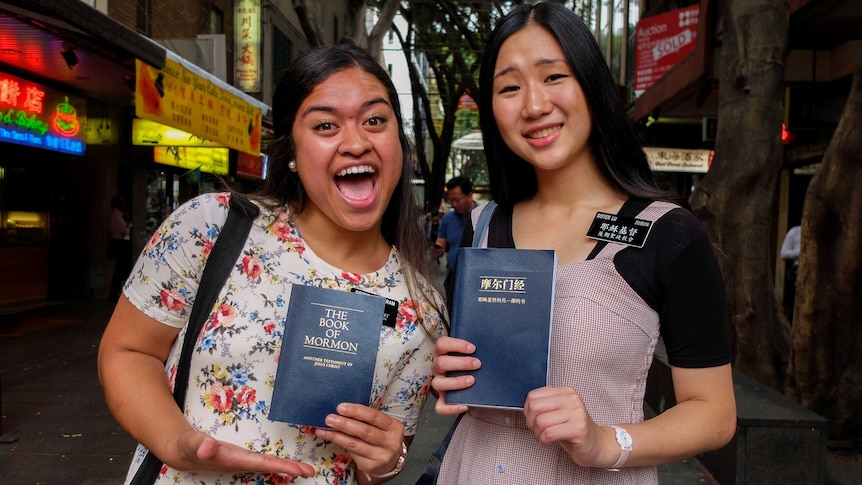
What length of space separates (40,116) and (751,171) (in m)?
9.15

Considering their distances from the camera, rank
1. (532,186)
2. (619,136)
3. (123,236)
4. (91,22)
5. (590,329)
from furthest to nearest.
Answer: (123,236)
(91,22)
(532,186)
(619,136)
(590,329)

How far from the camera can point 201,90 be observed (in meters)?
8.80

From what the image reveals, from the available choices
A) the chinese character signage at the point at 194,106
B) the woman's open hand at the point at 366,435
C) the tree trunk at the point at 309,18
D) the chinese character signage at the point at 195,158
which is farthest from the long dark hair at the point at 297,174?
the chinese character signage at the point at 195,158

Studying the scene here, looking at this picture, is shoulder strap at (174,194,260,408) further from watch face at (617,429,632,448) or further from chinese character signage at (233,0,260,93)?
chinese character signage at (233,0,260,93)

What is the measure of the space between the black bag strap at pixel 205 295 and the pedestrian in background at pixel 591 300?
1.93ft

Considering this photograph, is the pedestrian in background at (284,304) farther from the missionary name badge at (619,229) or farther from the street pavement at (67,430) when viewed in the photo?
the street pavement at (67,430)

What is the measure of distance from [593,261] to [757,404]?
3.31 m

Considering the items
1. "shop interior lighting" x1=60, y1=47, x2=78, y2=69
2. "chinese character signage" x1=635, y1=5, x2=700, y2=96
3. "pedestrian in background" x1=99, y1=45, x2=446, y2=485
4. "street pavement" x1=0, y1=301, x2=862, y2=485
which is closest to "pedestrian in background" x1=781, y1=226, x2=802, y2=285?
"chinese character signage" x1=635, y1=5, x2=700, y2=96

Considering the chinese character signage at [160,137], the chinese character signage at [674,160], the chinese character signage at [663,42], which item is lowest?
the chinese character signage at [674,160]

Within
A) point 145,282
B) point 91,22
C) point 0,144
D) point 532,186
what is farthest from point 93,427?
point 0,144

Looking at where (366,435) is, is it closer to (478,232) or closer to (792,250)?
(478,232)

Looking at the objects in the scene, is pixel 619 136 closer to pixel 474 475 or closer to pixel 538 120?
pixel 538 120

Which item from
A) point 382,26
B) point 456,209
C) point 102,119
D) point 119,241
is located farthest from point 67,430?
point 102,119

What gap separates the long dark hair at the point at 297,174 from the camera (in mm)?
1948
